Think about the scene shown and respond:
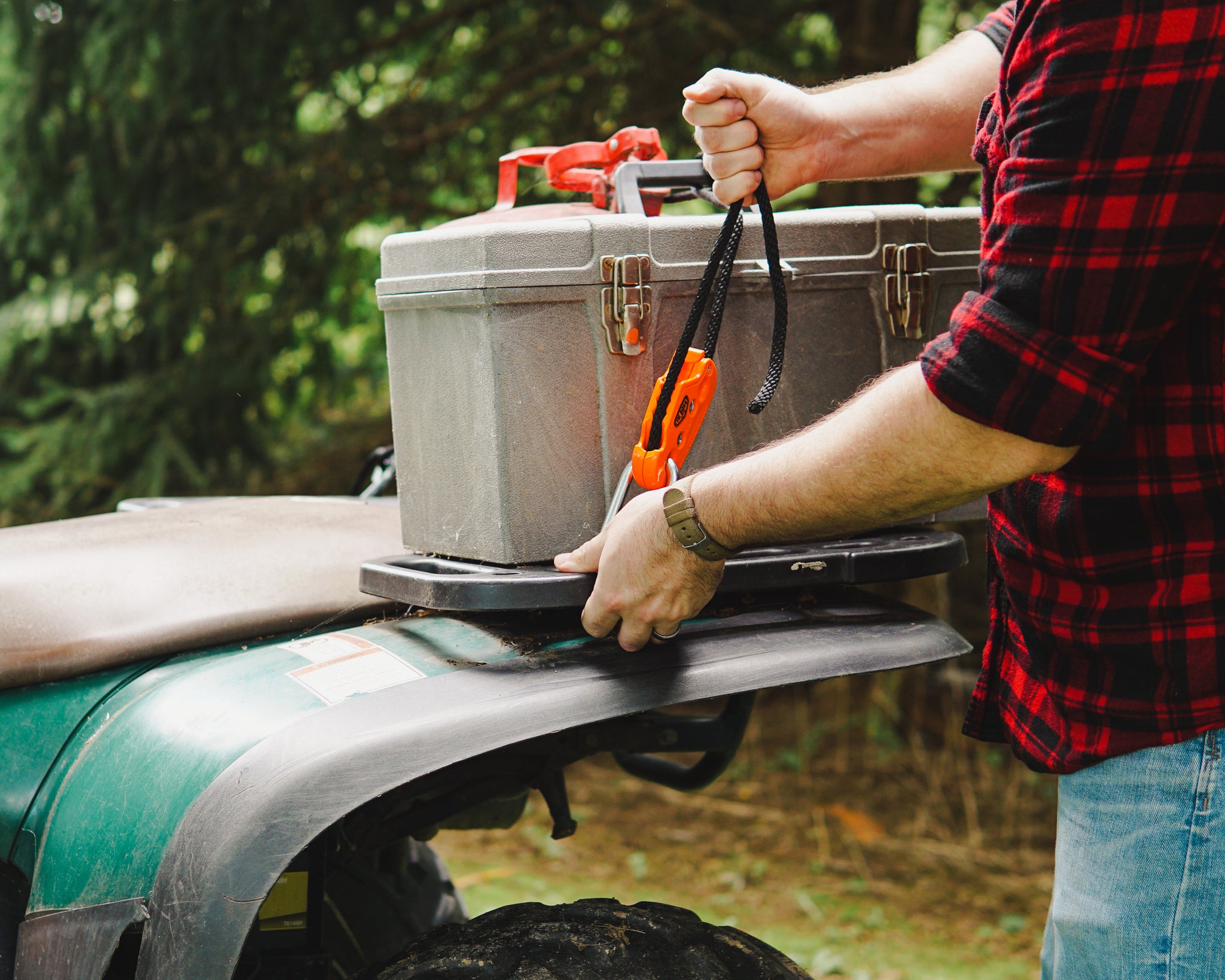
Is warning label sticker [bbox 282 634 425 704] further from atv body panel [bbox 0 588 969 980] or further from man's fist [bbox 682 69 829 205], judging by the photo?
man's fist [bbox 682 69 829 205]

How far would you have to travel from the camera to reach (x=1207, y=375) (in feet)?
3.42

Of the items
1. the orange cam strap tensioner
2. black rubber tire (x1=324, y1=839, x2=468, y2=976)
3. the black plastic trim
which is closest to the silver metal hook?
the orange cam strap tensioner

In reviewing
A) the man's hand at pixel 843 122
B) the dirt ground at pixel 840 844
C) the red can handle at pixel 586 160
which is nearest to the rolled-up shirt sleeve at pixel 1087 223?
the man's hand at pixel 843 122

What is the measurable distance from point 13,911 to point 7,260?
13.7ft

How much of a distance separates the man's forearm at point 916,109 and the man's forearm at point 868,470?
0.53 m

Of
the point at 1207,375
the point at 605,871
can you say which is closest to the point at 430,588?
the point at 1207,375

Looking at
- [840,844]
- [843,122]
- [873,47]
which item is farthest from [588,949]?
[873,47]

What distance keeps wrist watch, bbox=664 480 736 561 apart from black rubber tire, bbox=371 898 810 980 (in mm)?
408

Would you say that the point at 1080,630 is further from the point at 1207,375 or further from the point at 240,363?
the point at 240,363

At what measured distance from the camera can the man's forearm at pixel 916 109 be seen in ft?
4.95

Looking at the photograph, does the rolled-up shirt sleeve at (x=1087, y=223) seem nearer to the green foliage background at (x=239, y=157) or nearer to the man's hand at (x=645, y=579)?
the man's hand at (x=645, y=579)

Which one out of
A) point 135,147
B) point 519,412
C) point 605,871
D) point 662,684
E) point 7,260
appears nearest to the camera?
point 662,684

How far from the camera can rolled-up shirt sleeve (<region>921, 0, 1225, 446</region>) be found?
0.92m

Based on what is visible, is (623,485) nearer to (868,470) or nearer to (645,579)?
(645,579)
